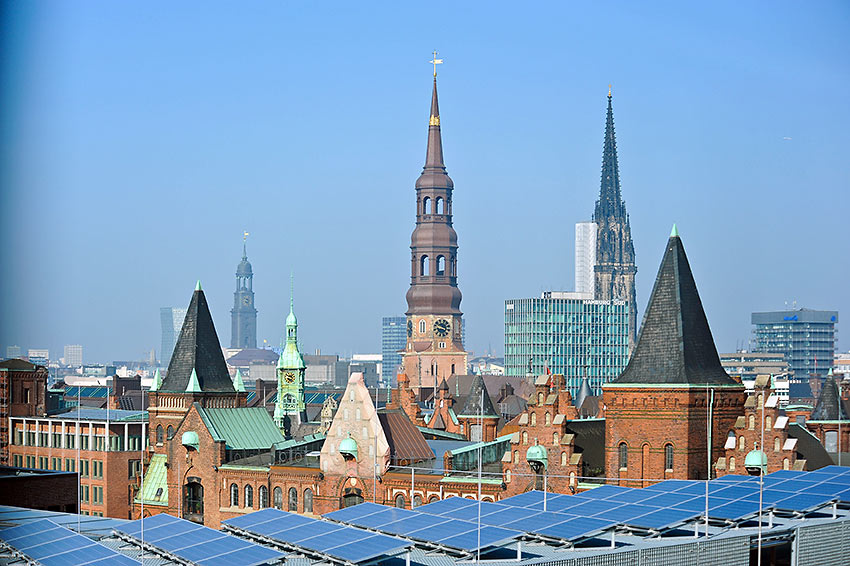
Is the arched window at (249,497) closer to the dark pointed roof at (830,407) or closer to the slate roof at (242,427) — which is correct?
the slate roof at (242,427)

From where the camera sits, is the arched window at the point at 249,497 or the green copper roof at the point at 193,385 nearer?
the arched window at the point at 249,497

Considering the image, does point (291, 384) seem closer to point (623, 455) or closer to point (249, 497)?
point (249, 497)

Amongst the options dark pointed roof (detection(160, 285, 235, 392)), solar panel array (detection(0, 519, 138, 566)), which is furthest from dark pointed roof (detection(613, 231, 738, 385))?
dark pointed roof (detection(160, 285, 235, 392))

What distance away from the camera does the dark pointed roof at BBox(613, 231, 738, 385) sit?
6875cm

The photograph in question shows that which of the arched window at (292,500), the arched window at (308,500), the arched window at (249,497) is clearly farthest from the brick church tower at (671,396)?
the arched window at (249,497)

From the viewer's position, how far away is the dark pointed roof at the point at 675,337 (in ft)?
226

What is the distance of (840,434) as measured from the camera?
335ft

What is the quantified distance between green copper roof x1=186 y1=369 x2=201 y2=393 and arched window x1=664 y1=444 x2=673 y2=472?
4061 centimetres

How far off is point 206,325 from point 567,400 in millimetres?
36841

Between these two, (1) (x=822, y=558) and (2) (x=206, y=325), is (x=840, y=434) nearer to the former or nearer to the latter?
(2) (x=206, y=325)

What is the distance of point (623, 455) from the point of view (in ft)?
230

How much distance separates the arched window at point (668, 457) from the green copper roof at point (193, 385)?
4061cm

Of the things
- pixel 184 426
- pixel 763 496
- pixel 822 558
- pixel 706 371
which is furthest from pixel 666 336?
pixel 184 426

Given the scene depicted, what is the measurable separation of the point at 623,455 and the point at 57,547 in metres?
34.0
